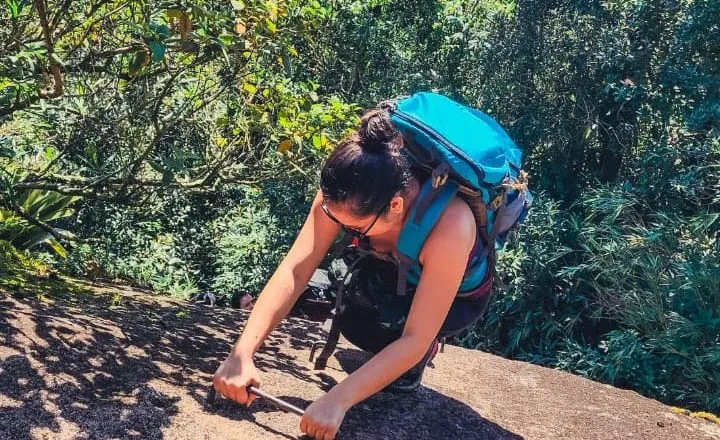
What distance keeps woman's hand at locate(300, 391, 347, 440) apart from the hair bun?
742 millimetres

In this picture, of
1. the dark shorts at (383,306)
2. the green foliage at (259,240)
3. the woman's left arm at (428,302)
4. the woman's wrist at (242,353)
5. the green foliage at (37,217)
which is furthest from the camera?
the green foliage at (259,240)

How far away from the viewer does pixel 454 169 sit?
2.46 m

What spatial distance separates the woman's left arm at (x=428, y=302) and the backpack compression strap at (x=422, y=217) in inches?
0.9

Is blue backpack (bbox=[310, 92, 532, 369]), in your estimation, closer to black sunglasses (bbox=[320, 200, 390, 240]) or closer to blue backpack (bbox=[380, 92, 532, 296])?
blue backpack (bbox=[380, 92, 532, 296])

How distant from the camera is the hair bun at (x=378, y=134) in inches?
92.1

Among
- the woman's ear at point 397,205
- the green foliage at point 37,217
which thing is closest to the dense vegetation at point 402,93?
the green foliage at point 37,217

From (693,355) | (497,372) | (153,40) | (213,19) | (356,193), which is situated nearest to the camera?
(356,193)

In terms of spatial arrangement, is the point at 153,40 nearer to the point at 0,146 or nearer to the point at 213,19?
the point at 213,19

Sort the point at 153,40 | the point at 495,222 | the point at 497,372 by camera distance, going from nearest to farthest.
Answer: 1. the point at 153,40
2. the point at 495,222
3. the point at 497,372

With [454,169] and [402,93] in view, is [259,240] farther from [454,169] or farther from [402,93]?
[454,169]

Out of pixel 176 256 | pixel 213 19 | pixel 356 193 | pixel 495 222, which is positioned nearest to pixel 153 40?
pixel 213 19

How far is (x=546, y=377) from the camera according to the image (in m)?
3.91

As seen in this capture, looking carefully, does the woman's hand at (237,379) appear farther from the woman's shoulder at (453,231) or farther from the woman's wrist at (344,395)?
the woman's shoulder at (453,231)

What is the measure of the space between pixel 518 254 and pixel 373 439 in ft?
11.5
